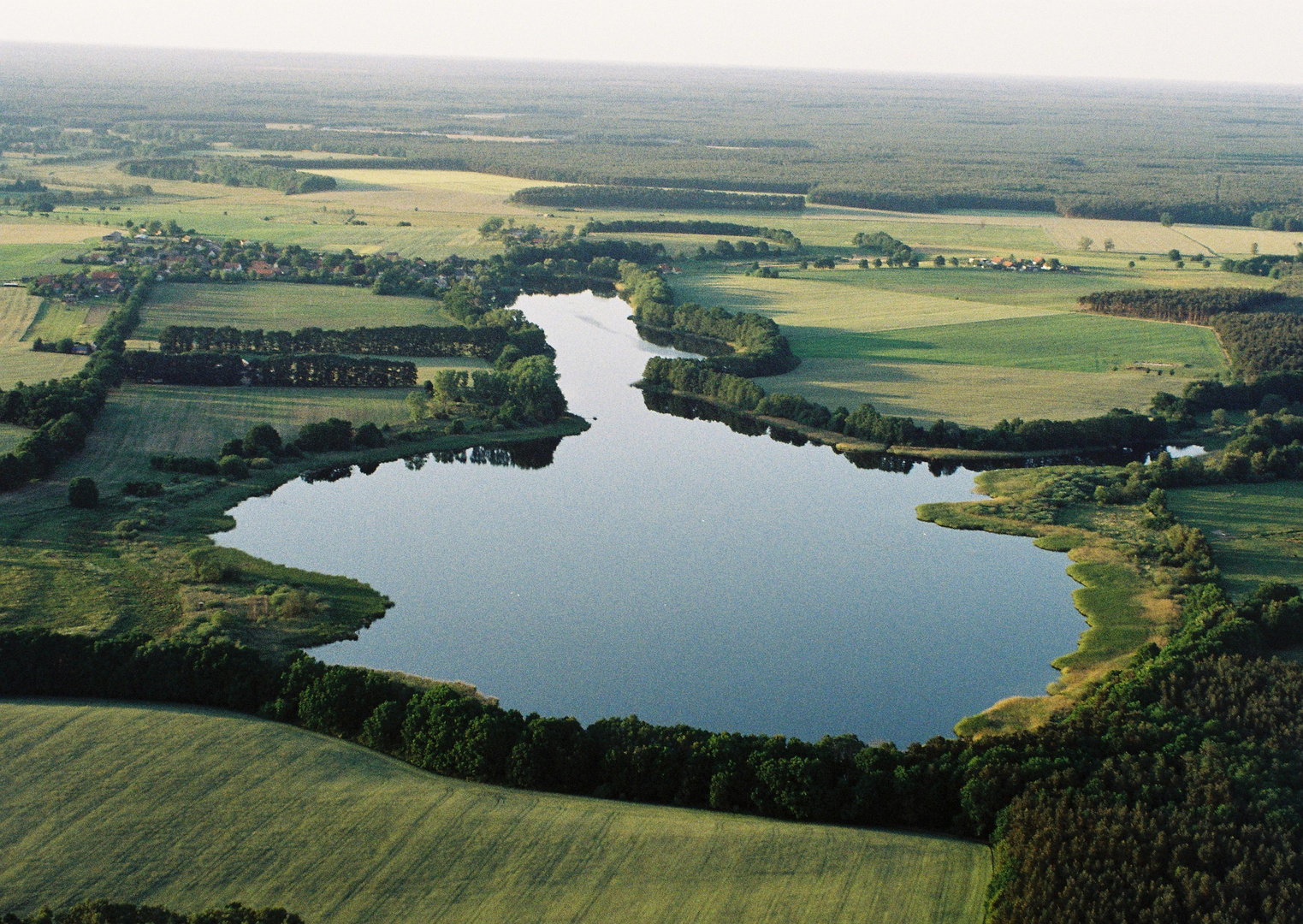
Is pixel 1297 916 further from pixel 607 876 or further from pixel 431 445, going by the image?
pixel 431 445

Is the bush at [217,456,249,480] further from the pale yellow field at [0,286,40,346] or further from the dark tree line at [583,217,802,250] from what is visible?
the dark tree line at [583,217,802,250]

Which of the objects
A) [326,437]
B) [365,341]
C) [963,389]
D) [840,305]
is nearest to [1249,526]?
[963,389]

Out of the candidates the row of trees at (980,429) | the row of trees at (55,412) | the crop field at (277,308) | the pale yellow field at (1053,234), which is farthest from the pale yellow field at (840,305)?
the row of trees at (55,412)

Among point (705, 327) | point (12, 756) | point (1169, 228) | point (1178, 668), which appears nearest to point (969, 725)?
point (1178, 668)

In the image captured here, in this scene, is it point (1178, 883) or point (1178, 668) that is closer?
point (1178, 883)

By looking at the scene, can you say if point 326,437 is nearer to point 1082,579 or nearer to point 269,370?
point 269,370

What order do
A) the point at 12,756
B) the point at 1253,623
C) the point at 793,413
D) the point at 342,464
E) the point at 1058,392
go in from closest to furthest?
1. the point at 12,756
2. the point at 1253,623
3. the point at 342,464
4. the point at 793,413
5. the point at 1058,392

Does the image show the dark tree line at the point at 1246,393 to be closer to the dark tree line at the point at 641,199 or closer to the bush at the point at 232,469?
the bush at the point at 232,469
